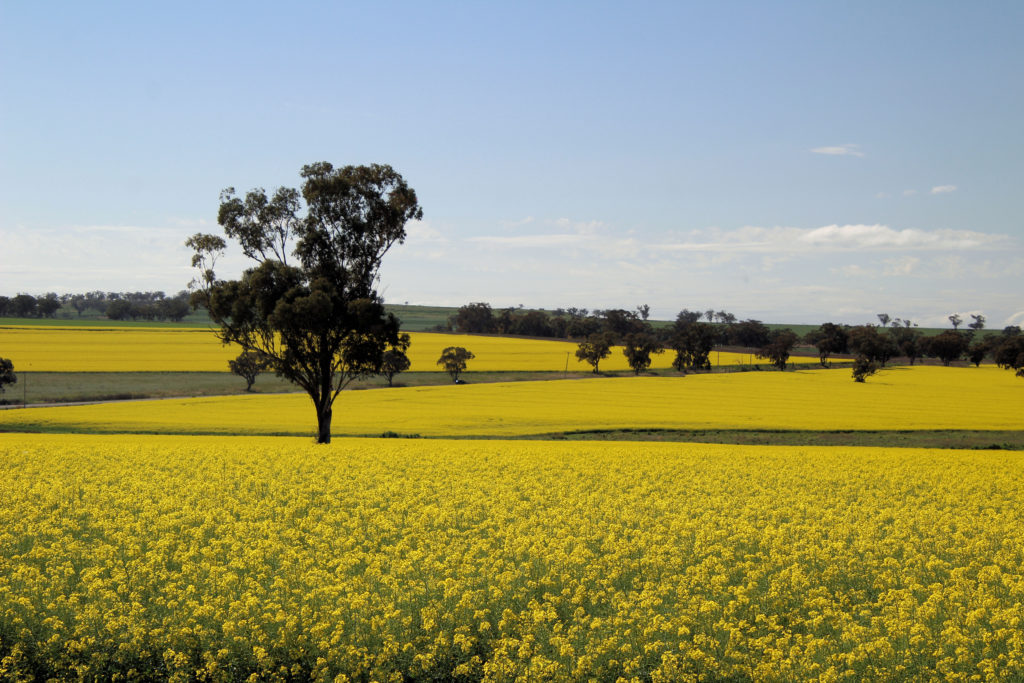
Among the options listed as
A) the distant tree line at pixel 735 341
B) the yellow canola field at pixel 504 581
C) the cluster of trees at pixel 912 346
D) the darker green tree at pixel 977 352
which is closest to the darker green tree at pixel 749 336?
the distant tree line at pixel 735 341

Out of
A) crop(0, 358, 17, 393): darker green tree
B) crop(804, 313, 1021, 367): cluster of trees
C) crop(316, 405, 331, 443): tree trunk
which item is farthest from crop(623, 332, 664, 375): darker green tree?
crop(0, 358, 17, 393): darker green tree

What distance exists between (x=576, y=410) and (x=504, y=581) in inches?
1763

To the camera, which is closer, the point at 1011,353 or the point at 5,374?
the point at 5,374

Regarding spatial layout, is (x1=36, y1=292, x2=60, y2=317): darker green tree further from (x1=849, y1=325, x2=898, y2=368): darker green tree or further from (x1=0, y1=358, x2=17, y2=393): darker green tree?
(x1=849, y1=325, x2=898, y2=368): darker green tree

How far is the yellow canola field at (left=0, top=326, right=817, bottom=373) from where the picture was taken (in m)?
95.2

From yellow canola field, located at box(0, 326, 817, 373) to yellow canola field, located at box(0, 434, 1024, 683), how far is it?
8328cm

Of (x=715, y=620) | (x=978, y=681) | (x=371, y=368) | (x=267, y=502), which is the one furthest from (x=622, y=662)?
(x=371, y=368)

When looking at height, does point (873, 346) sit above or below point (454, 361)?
above

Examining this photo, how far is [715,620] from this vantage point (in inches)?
395

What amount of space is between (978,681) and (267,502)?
12.8m

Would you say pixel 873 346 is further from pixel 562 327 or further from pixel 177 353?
pixel 177 353

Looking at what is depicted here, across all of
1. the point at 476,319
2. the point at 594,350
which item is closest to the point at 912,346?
the point at 594,350

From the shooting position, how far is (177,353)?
109875 millimetres

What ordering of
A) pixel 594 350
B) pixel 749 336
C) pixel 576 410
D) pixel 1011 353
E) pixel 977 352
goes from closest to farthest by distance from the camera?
pixel 576 410 < pixel 594 350 < pixel 1011 353 < pixel 977 352 < pixel 749 336
